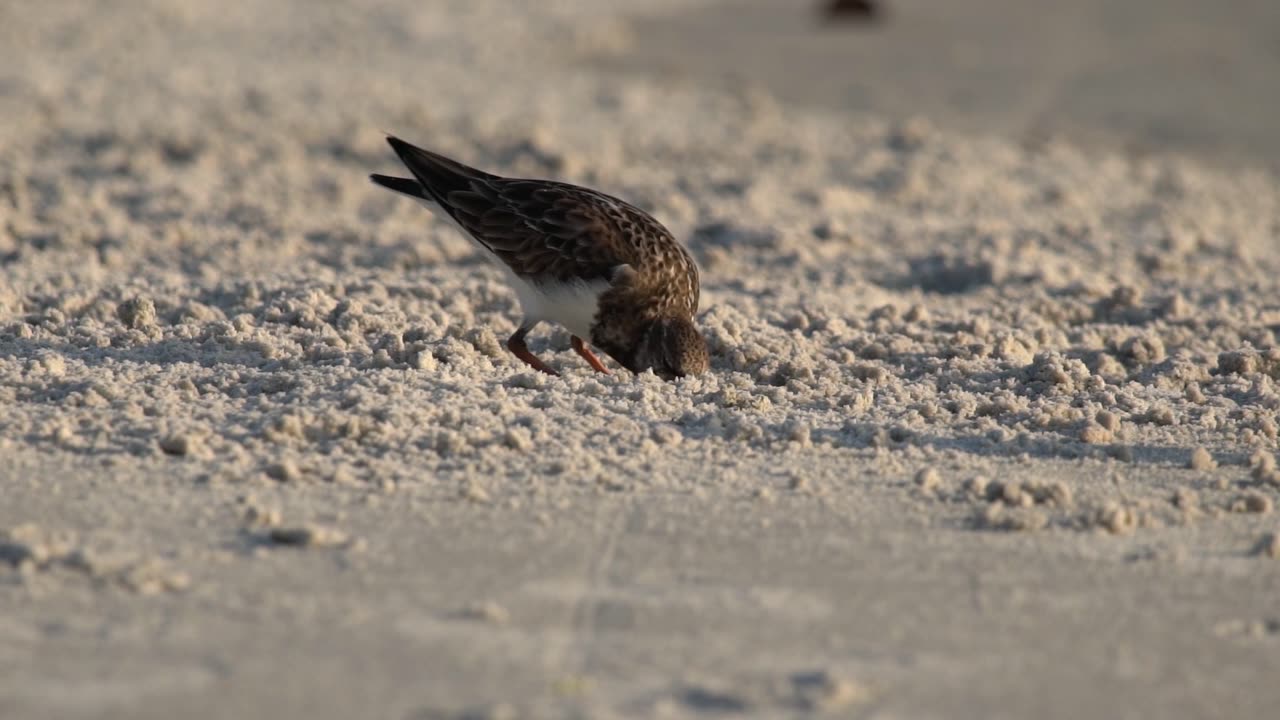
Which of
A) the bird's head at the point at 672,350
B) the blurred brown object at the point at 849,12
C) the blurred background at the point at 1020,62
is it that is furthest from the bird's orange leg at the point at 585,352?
the blurred brown object at the point at 849,12

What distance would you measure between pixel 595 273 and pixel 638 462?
1.32 m

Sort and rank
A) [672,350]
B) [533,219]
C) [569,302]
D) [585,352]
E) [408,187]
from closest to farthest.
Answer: [672,350]
[569,302]
[533,219]
[585,352]
[408,187]

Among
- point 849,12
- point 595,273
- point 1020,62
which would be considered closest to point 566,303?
point 595,273

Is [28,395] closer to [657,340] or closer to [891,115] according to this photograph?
[657,340]

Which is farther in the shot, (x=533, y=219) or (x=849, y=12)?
(x=849, y=12)

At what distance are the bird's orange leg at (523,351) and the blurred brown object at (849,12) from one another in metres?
9.51

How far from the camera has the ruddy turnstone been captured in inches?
223

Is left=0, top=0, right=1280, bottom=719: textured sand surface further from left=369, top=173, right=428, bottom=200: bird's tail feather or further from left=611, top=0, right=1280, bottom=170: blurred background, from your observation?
left=611, top=0, right=1280, bottom=170: blurred background

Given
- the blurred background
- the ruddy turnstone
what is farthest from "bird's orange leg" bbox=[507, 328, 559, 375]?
the blurred background

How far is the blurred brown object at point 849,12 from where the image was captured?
1467cm

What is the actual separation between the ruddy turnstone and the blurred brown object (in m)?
9.11

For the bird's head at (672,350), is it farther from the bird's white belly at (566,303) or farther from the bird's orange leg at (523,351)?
the bird's orange leg at (523,351)

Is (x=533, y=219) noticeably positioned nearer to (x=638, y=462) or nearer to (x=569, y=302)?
(x=569, y=302)

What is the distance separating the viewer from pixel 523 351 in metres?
5.79
